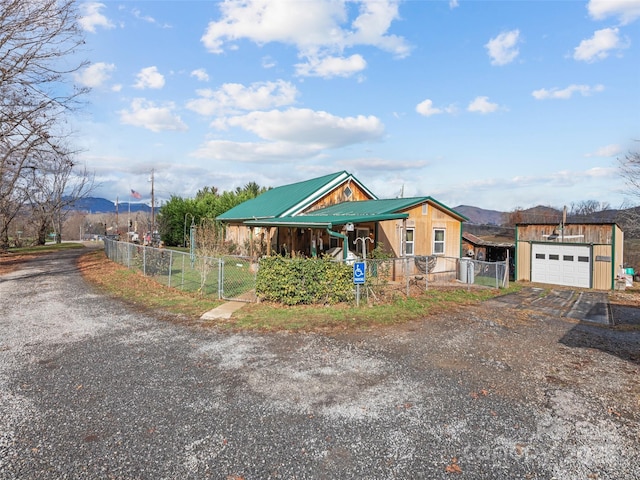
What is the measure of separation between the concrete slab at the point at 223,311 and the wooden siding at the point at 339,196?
375 inches

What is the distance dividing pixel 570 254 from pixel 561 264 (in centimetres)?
75

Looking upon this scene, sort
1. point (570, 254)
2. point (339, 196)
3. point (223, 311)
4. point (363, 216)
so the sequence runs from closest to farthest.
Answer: point (223, 311) < point (363, 216) < point (570, 254) < point (339, 196)

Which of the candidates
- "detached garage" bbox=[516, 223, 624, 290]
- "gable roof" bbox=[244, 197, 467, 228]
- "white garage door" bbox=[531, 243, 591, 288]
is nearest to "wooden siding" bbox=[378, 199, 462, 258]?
"gable roof" bbox=[244, 197, 467, 228]

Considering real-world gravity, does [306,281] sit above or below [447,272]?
above

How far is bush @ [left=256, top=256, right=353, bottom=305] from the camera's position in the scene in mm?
9805

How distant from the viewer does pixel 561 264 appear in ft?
66.5

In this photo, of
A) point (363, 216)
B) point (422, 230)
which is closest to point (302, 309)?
point (363, 216)

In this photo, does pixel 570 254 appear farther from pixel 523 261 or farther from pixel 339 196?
pixel 339 196

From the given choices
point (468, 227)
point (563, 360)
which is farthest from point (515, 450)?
point (468, 227)

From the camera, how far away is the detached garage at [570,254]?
60.7 ft

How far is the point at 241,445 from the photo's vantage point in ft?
12.2

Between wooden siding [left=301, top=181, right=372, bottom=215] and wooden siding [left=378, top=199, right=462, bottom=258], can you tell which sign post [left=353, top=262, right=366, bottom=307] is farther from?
wooden siding [left=301, top=181, right=372, bottom=215]

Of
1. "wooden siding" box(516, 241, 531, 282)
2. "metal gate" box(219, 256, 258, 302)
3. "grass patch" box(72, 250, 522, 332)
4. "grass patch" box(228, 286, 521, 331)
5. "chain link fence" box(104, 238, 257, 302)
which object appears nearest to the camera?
"grass patch" box(228, 286, 521, 331)

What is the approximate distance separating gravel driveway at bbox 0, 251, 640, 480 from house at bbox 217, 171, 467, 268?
6.16m
